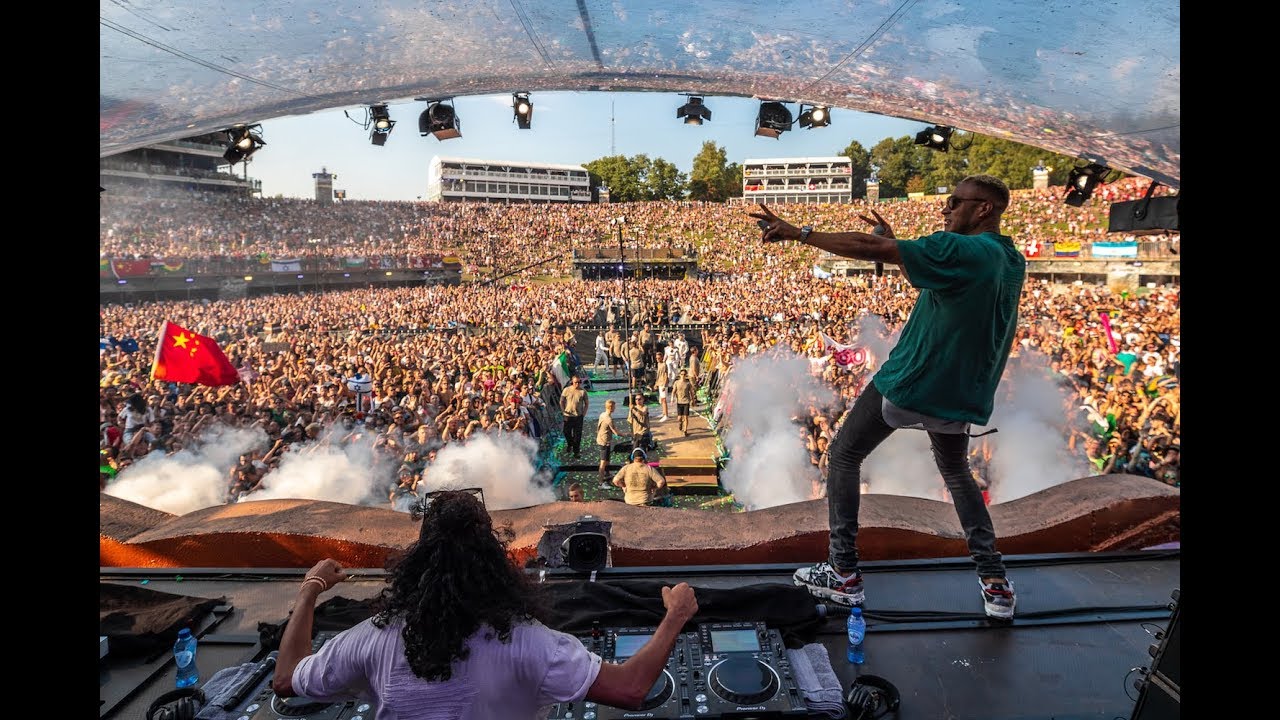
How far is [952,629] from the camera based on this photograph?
1.74m

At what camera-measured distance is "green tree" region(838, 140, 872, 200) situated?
4766cm

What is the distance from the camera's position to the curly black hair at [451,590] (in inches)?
39.3

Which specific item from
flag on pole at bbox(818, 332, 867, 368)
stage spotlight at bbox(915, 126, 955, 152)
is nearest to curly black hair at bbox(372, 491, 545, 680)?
stage spotlight at bbox(915, 126, 955, 152)

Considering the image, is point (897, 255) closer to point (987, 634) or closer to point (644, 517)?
point (987, 634)

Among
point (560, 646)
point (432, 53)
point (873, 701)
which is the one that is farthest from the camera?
point (432, 53)

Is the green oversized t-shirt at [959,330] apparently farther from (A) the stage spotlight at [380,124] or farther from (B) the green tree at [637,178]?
(B) the green tree at [637,178]

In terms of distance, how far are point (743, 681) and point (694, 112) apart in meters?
4.33

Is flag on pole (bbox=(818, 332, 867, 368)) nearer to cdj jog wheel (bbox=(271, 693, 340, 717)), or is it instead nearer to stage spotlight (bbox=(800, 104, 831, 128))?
stage spotlight (bbox=(800, 104, 831, 128))

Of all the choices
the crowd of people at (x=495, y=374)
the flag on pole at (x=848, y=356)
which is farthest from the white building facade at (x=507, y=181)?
the flag on pole at (x=848, y=356)

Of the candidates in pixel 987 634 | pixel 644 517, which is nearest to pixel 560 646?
pixel 987 634

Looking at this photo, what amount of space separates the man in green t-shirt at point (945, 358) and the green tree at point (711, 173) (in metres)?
49.0

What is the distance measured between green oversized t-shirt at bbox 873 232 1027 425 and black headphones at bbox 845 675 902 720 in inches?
24.6
